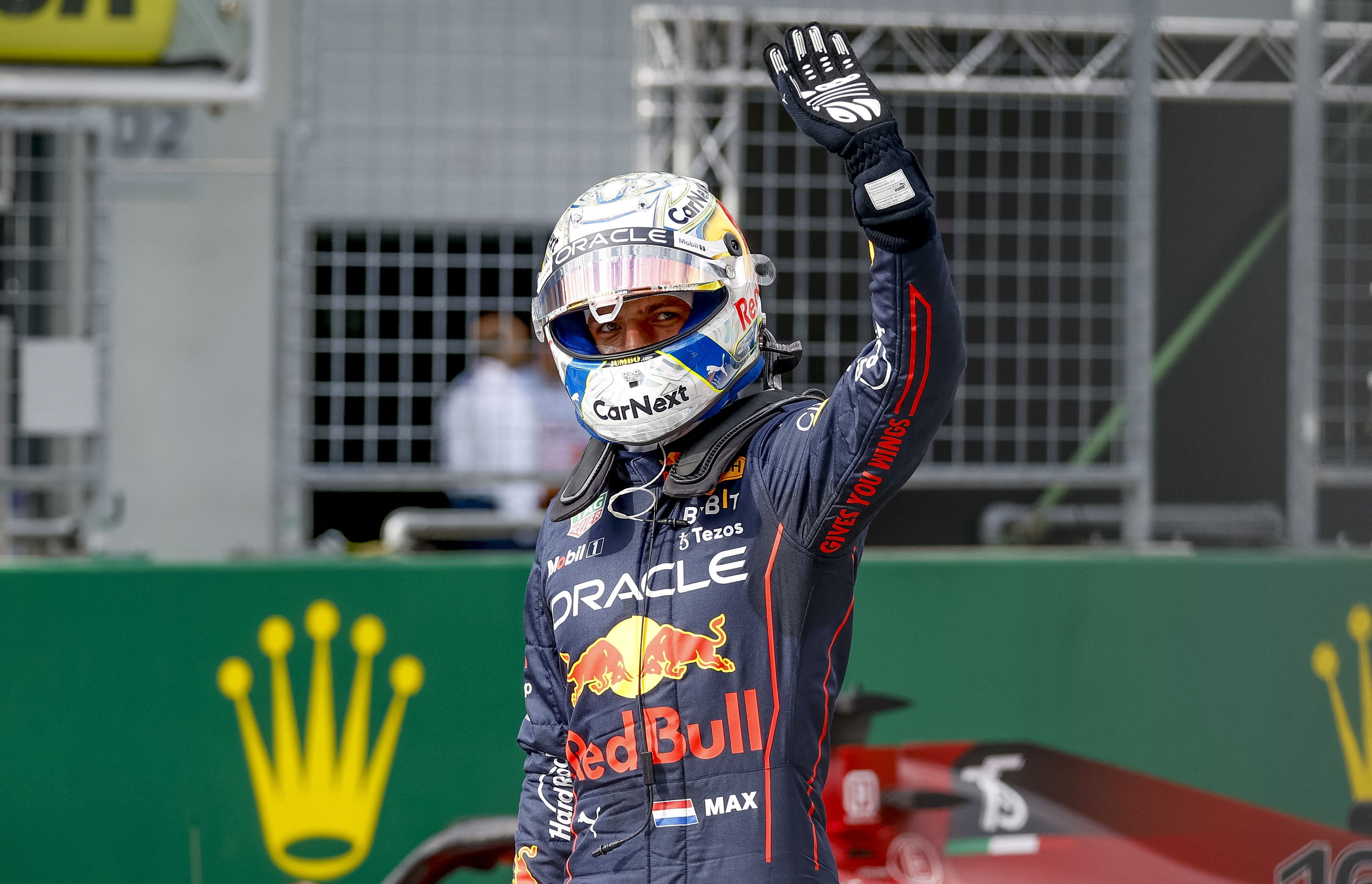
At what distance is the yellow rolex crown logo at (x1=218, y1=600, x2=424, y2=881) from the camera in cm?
378

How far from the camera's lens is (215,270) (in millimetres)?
6023

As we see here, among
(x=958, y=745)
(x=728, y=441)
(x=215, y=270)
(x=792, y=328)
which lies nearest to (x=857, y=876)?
(x=958, y=745)

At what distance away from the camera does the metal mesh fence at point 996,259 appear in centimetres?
420

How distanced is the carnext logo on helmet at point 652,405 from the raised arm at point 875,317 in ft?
0.80

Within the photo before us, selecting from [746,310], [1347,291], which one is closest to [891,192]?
[746,310]

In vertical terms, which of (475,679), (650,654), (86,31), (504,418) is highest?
(86,31)

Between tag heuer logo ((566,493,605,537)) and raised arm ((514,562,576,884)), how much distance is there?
10cm

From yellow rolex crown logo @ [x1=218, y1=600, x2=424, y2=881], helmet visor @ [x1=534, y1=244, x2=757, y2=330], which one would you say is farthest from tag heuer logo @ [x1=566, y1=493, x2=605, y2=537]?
yellow rolex crown logo @ [x1=218, y1=600, x2=424, y2=881]

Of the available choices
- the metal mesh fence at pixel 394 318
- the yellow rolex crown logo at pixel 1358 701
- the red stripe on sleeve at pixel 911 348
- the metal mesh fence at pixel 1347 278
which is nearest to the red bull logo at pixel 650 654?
the red stripe on sleeve at pixel 911 348

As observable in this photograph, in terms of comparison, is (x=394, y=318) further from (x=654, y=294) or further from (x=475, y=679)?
(x=654, y=294)

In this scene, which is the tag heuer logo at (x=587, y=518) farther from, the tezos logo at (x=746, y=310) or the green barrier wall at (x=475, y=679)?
the green barrier wall at (x=475, y=679)

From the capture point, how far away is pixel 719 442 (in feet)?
7.04

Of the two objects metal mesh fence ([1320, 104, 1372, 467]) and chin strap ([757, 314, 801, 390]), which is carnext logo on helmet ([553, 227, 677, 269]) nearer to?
chin strap ([757, 314, 801, 390])

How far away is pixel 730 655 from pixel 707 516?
0.74 feet
